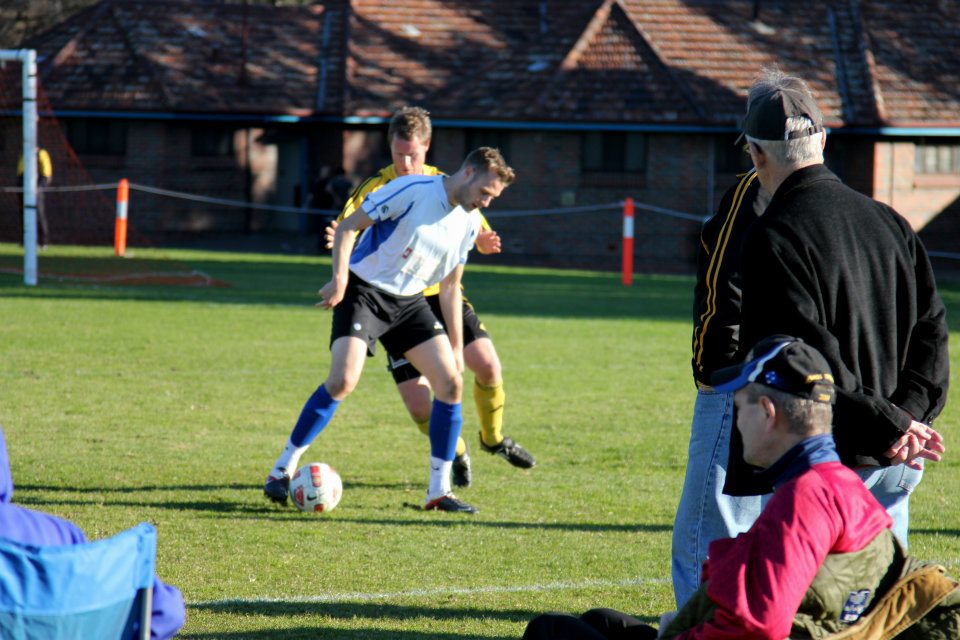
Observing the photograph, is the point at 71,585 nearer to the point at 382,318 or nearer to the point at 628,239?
the point at 382,318

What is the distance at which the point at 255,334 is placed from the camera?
1459 cm

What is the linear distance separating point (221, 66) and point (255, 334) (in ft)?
64.5

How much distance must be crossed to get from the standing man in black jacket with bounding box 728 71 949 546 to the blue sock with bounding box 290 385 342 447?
143 inches

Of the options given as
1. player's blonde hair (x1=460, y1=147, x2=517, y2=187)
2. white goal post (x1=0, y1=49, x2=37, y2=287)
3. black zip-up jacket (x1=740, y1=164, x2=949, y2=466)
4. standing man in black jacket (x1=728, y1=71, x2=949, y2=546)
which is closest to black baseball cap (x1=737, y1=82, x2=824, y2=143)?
standing man in black jacket (x1=728, y1=71, x2=949, y2=546)

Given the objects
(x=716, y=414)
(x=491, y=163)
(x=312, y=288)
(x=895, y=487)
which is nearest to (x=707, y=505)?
(x=716, y=414)

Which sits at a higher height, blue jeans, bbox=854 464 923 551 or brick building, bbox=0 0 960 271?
blue jeans, bbox=854 464 923 551

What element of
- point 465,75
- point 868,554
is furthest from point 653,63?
point 868,554

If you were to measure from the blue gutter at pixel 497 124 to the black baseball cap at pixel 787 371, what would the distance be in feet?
83.2

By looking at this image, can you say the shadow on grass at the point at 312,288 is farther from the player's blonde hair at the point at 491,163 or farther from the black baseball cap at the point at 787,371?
the black baseball cap at the point at 787,371

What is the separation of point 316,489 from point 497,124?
77.1 ft

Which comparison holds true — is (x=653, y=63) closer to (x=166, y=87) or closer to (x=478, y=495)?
(x=166, y=87)

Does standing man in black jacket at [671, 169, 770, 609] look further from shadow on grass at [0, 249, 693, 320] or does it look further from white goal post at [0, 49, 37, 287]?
white goal post at [0, 49, 37, 287]

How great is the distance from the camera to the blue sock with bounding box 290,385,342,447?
23.9 feet

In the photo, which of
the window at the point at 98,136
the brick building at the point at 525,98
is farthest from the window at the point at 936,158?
the window at the point at 98,136
